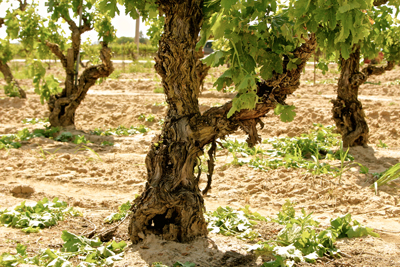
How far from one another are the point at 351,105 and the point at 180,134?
402cm

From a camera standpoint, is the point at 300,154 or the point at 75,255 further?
the point at 300,154

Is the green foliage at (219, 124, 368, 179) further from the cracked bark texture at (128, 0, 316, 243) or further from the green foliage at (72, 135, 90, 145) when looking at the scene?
the green foliage at (72, 135, 90, 145)

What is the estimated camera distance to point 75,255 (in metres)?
2.77

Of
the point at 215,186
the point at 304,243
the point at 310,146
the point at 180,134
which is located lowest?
the point at 215,186

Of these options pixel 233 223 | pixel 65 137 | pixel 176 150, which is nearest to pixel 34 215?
pixel 176 150

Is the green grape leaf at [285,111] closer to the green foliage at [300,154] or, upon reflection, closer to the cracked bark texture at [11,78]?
the green foliage at [300,154]

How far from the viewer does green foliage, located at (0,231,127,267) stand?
2537 millimetres

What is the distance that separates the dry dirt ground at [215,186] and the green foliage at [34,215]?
0.09 metres

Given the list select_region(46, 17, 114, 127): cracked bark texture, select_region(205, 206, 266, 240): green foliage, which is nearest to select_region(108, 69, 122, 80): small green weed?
select_region(46, 17, 114, 127): cracked bark texture

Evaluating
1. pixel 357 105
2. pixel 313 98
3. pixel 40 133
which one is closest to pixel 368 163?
pixel 357 105

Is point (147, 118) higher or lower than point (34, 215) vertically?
higher

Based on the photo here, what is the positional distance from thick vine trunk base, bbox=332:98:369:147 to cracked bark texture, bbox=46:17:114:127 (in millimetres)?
4756

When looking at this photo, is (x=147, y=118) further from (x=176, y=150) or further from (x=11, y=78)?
(x=176, y=150)

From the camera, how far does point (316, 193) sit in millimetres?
4496
